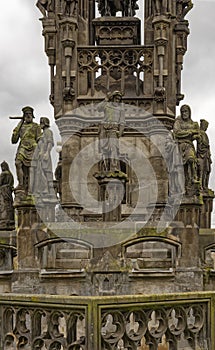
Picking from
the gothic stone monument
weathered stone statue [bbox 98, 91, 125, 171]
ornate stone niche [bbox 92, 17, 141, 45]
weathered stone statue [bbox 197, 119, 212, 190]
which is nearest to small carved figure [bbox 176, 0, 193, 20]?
the gothic stone monument

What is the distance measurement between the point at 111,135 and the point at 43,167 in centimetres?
163

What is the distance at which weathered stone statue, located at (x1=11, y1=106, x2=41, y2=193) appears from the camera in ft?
44.8

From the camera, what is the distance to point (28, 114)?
14055 mm

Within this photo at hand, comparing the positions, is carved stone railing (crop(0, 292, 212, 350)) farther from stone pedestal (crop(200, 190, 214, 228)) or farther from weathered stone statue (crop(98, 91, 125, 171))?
stone pedestal (crop(200, 190, 214, 228))

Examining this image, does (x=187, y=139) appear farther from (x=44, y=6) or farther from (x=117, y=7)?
(x=44, y=6)

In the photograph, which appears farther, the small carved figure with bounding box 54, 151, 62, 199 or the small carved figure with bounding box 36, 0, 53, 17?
the small carved figure with bounding box 36, 0, 53, 17

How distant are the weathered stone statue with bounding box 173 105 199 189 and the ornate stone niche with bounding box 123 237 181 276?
58.6 inches

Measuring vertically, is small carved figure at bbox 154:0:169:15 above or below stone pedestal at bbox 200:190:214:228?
above

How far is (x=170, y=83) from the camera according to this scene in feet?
56.1

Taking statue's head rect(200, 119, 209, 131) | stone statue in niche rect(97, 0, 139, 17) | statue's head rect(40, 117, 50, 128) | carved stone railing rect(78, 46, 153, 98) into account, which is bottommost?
statue's head rect(40, 117, 50, 128)

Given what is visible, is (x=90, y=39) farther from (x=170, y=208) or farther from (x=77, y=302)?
(x=77, y=302)

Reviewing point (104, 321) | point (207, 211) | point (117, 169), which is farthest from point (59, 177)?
point (104, 321)

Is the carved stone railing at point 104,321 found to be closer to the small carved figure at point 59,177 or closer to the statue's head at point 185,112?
the statue's head at point 185,112

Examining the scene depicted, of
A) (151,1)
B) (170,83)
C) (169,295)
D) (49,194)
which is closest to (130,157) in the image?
(170,83)
